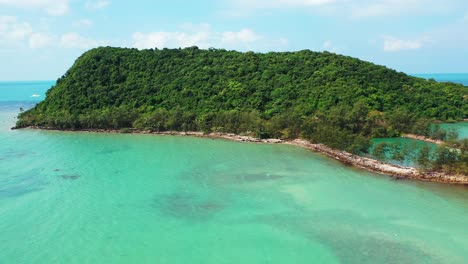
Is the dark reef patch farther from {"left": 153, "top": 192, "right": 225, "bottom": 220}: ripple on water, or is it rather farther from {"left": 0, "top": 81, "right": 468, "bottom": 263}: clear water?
{"left": 153, "top": 192, "right": 225, "bottom": 220}: ripple on water

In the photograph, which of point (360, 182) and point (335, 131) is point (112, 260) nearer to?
point (360, 182)

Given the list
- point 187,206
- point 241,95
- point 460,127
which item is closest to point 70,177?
point 187,206

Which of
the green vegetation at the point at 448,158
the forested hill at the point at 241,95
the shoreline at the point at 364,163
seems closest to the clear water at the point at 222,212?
the shoreline at the point at 364,163

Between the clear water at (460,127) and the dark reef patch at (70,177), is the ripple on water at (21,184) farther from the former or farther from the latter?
the clear water at (460,127)

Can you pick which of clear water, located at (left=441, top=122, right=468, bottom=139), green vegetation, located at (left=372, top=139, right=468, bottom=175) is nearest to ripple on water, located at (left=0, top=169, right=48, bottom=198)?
green vegetation, located at (left=372, top=139, right=468, bottom=175)

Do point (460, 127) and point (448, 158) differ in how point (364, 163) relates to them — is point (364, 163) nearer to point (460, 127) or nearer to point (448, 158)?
point (448, 158)

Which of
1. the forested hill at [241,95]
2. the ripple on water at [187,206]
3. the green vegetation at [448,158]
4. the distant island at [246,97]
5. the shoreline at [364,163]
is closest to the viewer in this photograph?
the ripple on water at [187,206]
